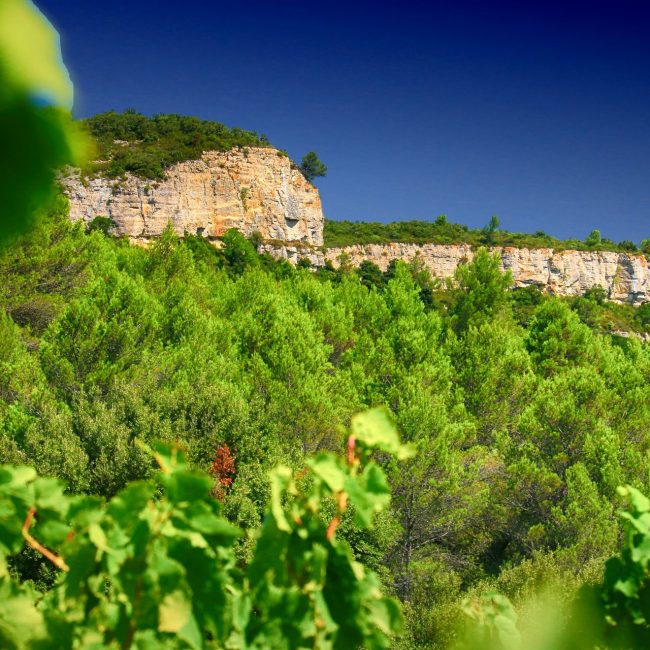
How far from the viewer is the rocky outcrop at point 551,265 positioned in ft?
219

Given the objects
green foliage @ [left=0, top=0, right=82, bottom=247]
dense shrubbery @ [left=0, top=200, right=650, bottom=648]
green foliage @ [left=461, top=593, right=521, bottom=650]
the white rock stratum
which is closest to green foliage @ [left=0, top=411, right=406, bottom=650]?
green foliage @ [left=461, top=593, right=521, bottom=650]

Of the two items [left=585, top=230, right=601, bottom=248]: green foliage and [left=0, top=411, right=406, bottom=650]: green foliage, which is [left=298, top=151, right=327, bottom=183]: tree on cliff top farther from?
[left=0, top=411, right=406, bottom=650]: green foliage

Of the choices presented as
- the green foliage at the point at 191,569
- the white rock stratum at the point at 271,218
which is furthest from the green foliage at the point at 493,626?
the white rock stratum at the point at 271,218

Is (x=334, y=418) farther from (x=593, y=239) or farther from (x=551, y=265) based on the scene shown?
(x=593, y=239)

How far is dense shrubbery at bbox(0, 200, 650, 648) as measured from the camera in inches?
425

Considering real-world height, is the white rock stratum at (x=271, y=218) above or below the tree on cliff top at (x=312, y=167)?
below

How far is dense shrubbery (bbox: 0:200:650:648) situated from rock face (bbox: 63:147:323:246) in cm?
3348

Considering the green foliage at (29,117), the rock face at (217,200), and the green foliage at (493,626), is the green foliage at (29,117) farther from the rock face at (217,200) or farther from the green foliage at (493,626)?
the rock face at (217,200)

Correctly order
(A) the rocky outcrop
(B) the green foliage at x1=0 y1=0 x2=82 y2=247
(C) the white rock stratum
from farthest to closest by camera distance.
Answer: (A) the rocky outcrop < (C) the white rock stratum < (B) the green foliage at x1=0 y1=0 x2=82 y2=247

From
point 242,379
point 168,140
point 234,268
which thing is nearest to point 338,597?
point 242,379

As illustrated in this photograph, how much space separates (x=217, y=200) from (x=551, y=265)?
4136 cm

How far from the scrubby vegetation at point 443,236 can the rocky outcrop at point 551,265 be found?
3.51ft

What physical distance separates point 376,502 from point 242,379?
46.7ft

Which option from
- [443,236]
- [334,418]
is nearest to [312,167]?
[443,236]
